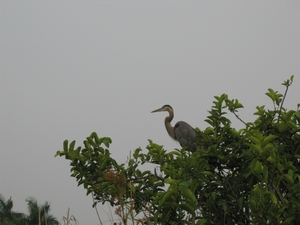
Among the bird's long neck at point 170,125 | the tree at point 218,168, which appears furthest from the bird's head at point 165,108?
the tree at point 218,168

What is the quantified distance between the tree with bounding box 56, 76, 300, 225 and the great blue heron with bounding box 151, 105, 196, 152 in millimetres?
5469

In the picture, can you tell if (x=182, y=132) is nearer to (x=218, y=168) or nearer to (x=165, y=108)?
(x=165, y=108)

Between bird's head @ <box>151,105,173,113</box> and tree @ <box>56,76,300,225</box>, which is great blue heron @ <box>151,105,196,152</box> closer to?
bird's head @ <box>151,105,173,113</box>

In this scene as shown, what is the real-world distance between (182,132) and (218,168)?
6.46 metres

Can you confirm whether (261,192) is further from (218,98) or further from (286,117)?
(218,98)

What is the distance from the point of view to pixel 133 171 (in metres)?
3.91

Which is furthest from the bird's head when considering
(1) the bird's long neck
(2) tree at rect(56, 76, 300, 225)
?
(2) tree at rect(56, 76, 300, 225)

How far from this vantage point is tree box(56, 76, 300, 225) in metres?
2.83

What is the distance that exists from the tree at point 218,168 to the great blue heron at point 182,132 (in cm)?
547

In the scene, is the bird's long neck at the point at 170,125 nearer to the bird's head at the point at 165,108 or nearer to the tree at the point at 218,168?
the bird's head at the point at 165,108

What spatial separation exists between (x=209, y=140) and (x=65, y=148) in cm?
112

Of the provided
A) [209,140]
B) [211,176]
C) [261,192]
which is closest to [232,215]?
[211,176]

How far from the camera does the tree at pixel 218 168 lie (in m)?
2.83

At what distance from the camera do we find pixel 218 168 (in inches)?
146
